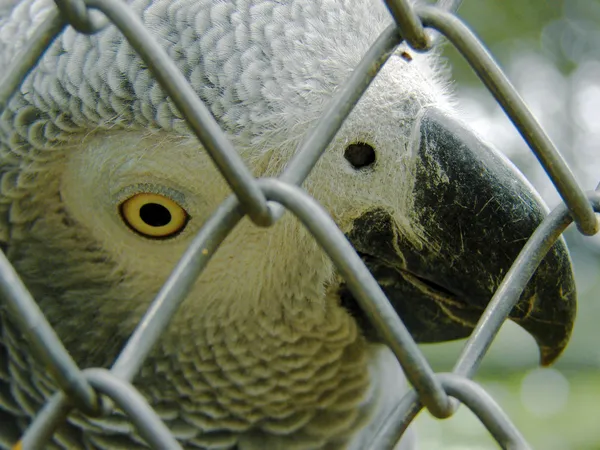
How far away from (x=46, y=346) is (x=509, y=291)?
1.50 feet

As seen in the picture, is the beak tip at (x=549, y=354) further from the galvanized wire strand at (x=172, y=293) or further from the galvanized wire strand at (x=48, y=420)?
the galvanized wire strand at (x=48, y=420)

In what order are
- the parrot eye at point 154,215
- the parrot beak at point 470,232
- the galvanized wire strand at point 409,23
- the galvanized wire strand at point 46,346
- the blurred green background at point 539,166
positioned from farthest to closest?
the blurred green background at point 539,166 < the parrot eye at point 154,215 < the parrot beak at point 470,232 < the galvanized wire strand at point 409,23 < the galvanized wire strand at point 46,346

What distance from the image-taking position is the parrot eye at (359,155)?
3.37 feet

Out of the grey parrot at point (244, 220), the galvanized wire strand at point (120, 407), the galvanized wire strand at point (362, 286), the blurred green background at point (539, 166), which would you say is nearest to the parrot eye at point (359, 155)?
the grey parrot at point (244, 220)

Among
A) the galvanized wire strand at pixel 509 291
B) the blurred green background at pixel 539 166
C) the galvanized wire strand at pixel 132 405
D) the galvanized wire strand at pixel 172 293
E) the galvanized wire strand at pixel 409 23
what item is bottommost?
the galvanized wire strand at pixel 132 405

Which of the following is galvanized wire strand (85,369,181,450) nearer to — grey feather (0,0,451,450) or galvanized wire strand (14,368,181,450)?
galvanized wire strand (14,368,181,450)

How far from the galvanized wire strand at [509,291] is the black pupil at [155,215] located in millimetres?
563

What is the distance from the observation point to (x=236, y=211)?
0.63 m

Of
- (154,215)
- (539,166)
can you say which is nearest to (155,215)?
(154,215)

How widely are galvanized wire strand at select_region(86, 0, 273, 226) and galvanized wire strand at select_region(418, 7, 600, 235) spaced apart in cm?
26

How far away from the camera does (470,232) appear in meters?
0.99

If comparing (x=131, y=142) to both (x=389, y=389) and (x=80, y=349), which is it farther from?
(x=389, y=389)

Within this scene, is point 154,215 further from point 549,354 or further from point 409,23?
point 549,354

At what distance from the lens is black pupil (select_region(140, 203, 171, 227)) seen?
3.54 feet
